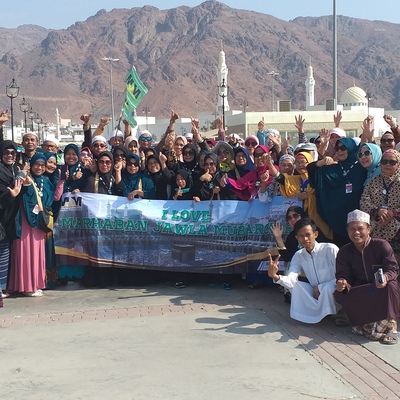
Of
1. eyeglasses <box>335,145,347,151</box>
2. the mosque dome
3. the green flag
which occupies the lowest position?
eyeglasses <box>335,145,347,151</box>

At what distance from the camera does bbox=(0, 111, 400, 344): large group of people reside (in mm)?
5090

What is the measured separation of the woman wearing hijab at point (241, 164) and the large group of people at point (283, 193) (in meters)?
0.01

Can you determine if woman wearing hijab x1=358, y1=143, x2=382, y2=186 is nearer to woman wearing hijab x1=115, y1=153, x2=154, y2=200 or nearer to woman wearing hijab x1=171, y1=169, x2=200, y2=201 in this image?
woman wearing hijab x1=171, y1=169, x2=200, y2=201

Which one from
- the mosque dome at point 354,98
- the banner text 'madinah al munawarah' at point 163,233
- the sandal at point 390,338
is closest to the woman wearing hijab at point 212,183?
the banner text 'madinah al munawarah' at point 163,233

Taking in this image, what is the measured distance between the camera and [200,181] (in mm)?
6746

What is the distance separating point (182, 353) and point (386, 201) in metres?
2.35

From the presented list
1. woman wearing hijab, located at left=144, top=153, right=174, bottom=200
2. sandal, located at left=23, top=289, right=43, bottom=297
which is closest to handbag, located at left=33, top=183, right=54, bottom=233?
sandal, located at left=23, top=289, right=43, bottom=297

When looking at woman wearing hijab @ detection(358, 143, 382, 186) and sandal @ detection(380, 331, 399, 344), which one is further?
woman wearing hijab @ detection(358, 143, 382, 186)

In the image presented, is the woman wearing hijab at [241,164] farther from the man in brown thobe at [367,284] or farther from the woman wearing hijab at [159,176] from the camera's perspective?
the man in brown thobe at [367,284]

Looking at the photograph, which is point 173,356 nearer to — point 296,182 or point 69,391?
point 69,391

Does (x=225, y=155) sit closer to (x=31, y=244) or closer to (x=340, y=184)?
(x=340, y=184)

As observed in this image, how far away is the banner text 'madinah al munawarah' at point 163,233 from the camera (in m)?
6.61

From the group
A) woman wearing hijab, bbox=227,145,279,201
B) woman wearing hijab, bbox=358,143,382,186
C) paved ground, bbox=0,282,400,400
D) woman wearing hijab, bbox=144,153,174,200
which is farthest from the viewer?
woman wearing hijab, bbox=144,153,174,200

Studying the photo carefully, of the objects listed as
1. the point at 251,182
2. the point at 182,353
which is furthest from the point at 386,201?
the point at 182,353
